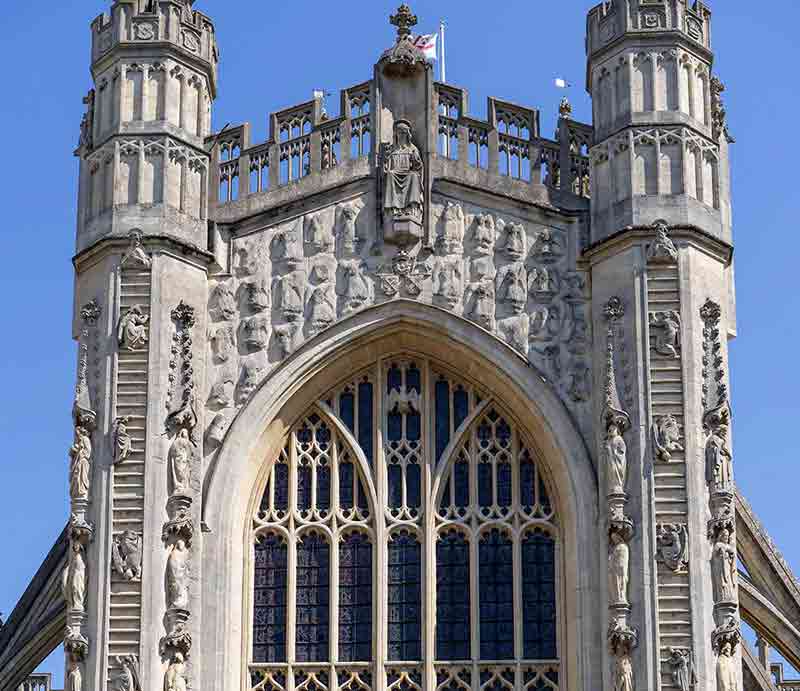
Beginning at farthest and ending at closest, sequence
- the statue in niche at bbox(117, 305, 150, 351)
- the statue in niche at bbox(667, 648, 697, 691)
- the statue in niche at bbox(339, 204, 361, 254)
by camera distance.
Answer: the statue in niche at bbox(339, 204, 361, 254), the statue in niche at bbox(117, 305, 150, 351), the statue in niche at bbox(667, 648, 697, 691)

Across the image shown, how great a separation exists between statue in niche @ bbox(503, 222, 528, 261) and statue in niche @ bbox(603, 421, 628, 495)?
2.86m

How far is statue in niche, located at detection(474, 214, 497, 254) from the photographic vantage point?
104 feet

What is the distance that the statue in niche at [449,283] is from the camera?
3139 centimetres

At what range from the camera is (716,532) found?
29.5m

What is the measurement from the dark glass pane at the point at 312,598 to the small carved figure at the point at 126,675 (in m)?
2.36

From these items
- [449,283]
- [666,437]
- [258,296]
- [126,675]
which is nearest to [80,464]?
[126,675]

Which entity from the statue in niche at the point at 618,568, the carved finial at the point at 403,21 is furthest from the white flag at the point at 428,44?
the statue in niche at the point at 618,568

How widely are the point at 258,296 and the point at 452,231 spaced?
104 inches

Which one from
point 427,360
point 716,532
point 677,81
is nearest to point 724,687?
point 716,532

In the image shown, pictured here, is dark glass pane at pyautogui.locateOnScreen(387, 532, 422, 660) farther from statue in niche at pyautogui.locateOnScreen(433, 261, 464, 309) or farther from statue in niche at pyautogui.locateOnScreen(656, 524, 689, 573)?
statue in niche at pyautogui.locateOnScreen(656, 524, 689, 573)

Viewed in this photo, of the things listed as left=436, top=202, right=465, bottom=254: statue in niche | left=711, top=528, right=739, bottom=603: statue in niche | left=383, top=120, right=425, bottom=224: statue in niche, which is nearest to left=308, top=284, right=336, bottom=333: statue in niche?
left=383, top=120, right=425, bottom=224: statue in niche

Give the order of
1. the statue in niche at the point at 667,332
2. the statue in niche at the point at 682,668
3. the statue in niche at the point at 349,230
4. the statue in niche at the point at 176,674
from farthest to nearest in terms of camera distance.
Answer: the statue in niche at the point at 349,230
the statue in niche at the point at 667,332
the statue in niche at the point at 176,674
the statue in niche at the point at 682,668

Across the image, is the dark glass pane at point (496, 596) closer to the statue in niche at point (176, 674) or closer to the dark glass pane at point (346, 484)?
the dark glass pane at point (346, 484)

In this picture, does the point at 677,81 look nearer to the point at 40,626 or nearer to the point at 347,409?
the point at 347,409
